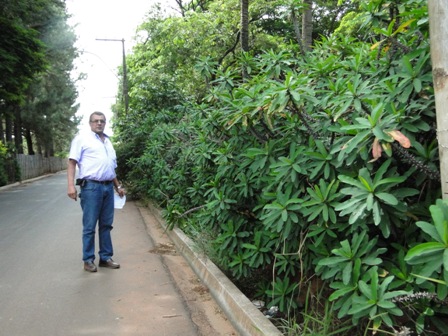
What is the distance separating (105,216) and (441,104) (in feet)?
15.8

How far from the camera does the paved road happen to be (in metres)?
4.08

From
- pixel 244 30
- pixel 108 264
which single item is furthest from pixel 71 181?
pixel 244 30

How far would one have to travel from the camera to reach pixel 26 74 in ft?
55.8

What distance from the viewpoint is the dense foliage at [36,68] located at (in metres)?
15.1

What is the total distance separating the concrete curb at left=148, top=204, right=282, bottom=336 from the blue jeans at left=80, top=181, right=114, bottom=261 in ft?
4.11

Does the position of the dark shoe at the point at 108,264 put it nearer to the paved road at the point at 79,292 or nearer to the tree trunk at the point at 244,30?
the paved road at the point at 79,292

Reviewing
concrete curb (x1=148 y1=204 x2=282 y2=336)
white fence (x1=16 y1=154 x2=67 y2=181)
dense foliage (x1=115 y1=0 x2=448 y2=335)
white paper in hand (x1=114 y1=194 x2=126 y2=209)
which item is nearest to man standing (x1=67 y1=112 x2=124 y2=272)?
white paper in hand (x1=114 y1=194 x2=126 y2=209)

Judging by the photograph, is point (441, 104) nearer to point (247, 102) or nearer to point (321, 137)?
point (321, 137)

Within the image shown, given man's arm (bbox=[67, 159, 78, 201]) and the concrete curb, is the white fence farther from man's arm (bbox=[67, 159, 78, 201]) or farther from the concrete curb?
the concrete curb

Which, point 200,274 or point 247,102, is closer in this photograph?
point 247,102

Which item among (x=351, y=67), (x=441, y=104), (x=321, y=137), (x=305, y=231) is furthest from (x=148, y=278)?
(x=441, y=104)

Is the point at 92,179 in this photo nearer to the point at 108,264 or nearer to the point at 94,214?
the point at 94,214

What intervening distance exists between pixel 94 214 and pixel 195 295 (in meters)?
1.81

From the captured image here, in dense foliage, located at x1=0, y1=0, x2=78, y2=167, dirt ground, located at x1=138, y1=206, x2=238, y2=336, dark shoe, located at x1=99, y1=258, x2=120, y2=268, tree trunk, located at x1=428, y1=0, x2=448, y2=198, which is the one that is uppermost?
dense foliage, located at x1=0, y1=0, x2=78, y2=167
